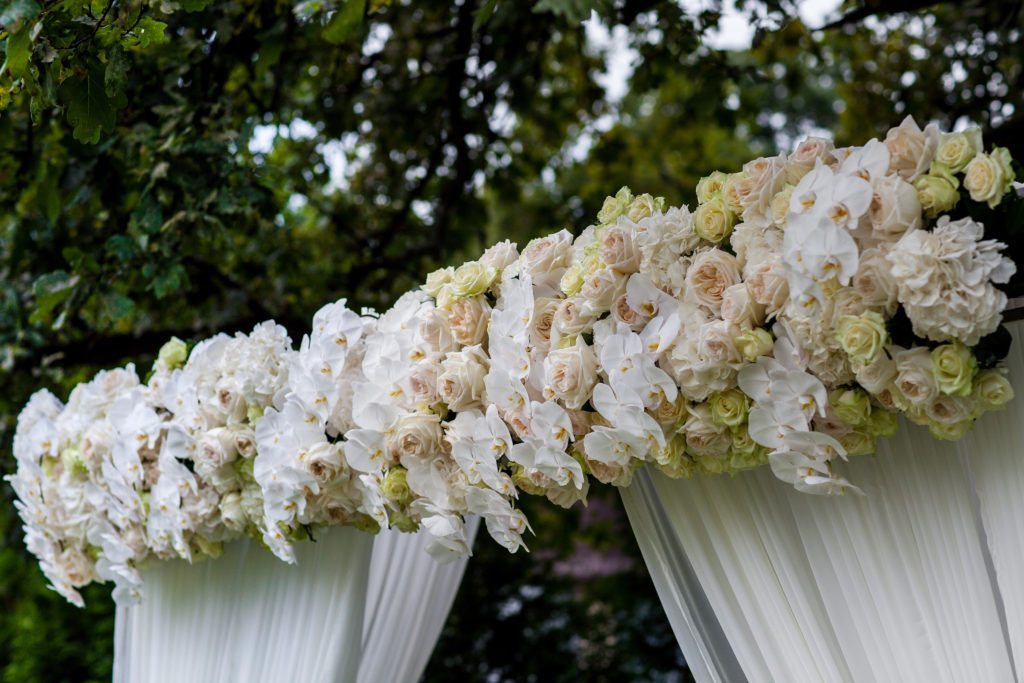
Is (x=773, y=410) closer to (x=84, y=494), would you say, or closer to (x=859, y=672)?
(x=859, y=672)

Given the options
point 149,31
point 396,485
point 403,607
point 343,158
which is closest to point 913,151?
point 396,485

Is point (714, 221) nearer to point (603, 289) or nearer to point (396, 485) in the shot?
point (603, 289)

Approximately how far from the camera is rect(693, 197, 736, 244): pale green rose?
1439 millimetres

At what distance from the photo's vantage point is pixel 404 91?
3959mm

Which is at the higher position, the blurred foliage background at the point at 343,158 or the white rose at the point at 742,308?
the blurred foliage background at the point at 343,158

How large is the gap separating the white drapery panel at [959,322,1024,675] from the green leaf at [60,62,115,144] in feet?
5.03

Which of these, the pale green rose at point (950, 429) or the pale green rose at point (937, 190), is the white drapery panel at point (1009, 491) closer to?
the pale green rose at point (950, 429)

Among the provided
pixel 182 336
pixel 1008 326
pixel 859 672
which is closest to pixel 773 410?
pixel 1008 326

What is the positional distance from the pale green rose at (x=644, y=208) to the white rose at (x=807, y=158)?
0.23 meters

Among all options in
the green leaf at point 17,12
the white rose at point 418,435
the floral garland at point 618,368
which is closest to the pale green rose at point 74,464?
the floral garland at point 618,368

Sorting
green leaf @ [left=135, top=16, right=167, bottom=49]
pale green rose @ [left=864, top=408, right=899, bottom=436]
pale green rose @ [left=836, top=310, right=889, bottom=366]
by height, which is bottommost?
pale green rose @ [left=864, top=408, right=899, bottom=436]

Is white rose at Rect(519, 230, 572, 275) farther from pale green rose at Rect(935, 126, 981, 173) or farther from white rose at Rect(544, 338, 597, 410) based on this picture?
pale green rose at Rect(935, 126, 981, 173)

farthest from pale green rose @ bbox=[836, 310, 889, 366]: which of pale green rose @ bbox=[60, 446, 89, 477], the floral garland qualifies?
pale green rose @ bbox=[60, 446, 89, 477]

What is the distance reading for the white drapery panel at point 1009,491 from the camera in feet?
4.33
